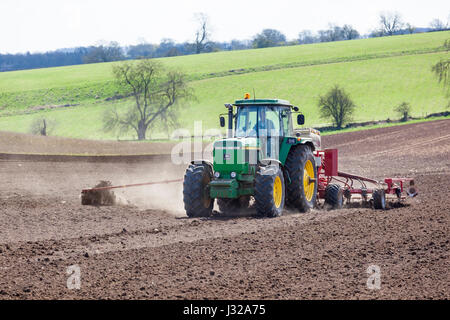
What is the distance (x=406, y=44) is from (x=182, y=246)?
223 feet

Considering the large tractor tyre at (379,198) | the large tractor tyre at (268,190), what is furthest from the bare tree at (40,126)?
the large tractor tyre at (268,190)

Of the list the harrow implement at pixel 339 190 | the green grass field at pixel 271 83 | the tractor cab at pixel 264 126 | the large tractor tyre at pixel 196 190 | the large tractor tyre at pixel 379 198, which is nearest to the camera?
the large tractor tyre at pixel 196 190

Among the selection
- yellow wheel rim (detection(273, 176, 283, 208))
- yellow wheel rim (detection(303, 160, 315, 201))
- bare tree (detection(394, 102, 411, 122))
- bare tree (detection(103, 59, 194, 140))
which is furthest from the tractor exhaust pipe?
bare tree (detection(103, 59, 194, 140))

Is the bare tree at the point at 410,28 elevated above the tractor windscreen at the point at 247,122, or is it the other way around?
the bare tree at the point at 410,28

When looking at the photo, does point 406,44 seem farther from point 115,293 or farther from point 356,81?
point 115,293

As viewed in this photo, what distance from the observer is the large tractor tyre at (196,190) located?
12.6m

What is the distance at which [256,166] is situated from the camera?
41.4ft

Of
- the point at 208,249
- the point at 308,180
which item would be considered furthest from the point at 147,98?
the point at 208,249

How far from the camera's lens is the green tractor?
1239 cm

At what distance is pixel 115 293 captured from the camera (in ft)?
23.0

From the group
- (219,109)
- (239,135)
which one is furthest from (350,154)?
(219,109)

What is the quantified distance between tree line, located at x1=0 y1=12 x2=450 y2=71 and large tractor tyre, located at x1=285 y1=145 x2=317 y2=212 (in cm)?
7642

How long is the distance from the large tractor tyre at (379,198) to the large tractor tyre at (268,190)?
2.96 meters

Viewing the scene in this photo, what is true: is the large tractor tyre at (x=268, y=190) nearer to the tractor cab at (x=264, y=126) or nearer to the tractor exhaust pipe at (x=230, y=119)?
the tractor cab at (x=264, y=126)
